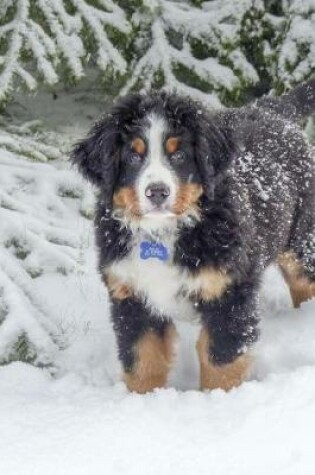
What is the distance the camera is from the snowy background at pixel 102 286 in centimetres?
325

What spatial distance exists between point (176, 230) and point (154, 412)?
91cm

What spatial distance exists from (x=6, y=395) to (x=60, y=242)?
4.28ft

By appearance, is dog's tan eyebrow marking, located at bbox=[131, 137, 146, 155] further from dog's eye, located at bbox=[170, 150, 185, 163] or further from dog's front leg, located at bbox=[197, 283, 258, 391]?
dog's front leg, located at bbox=[197, 283, 258, 391]

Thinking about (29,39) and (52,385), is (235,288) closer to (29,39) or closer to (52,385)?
(52,385)

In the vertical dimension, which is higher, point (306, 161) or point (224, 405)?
point (306, 161)

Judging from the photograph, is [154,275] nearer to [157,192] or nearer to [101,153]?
[157,192]

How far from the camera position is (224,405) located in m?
3.60

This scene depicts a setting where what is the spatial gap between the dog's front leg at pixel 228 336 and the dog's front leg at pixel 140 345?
26 centimetres

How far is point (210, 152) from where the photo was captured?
3539 millimetres

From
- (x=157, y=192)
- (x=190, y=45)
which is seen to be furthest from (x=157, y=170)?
(x=190, y=45)

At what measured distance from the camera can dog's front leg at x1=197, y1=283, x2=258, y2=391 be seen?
12.0ft

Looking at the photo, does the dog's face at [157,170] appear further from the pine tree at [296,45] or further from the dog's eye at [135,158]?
the pine tree at [296,45]

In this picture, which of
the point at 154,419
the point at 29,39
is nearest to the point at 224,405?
the point at 154,419

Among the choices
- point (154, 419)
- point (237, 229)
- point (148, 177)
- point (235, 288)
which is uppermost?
point (148, 177)
